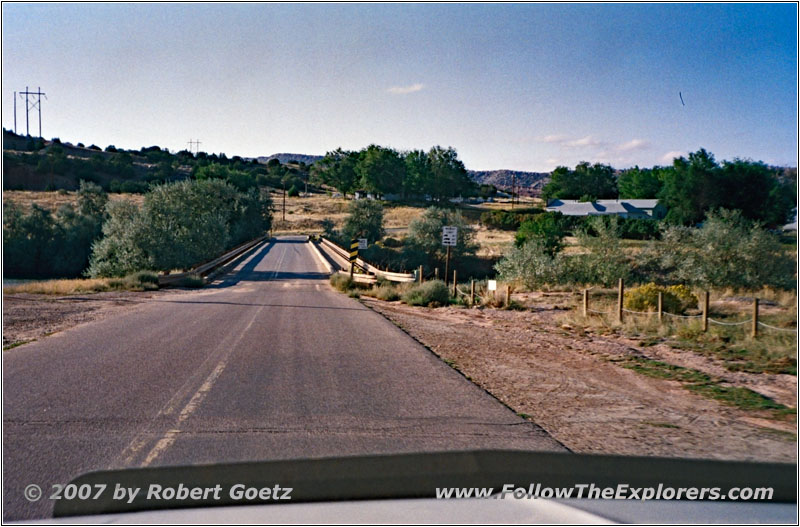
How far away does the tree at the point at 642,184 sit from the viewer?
364 feet

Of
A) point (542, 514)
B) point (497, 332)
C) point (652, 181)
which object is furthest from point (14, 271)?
point (652, 181)

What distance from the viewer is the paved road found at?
588 centimetres

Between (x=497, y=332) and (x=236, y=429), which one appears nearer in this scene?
(x=236, y=429)

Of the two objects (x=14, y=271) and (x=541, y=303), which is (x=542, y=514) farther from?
(x=14, y=271)

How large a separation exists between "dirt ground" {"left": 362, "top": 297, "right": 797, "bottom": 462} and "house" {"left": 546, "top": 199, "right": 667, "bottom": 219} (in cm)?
7542

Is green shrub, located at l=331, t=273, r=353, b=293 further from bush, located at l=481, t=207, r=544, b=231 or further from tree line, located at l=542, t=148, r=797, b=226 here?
bush, located at l=481, t=207, r=544, b=231

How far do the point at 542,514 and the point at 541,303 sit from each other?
2110 centimetres

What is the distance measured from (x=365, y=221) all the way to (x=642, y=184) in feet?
175

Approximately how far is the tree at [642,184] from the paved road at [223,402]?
105581 mm

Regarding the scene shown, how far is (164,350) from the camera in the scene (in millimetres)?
11680

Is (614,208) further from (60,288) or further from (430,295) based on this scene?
(60,288)

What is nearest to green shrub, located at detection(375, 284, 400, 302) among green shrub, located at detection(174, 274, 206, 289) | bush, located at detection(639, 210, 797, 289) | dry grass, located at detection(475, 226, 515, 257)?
green shrub, located at detection(174, 274, 206, 289)

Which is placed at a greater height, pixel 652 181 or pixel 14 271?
pixel 652 181

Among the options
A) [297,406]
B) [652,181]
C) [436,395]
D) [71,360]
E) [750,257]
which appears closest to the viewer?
[297,406]
